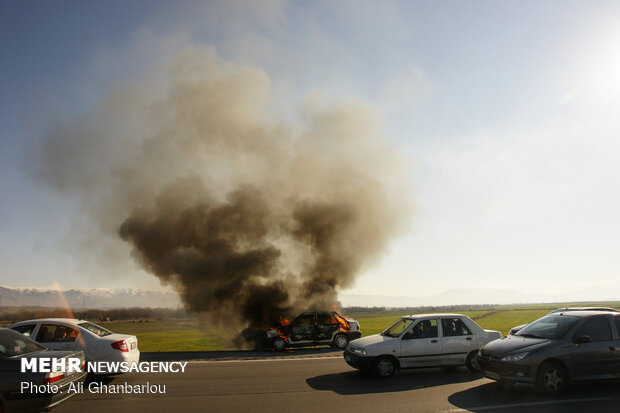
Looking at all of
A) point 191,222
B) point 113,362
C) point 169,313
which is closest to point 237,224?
point 191,222

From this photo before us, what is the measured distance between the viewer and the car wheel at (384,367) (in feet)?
32.9

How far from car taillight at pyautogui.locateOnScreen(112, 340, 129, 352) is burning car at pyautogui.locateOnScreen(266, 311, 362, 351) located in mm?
8430

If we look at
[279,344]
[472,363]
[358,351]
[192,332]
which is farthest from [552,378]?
[192,332]

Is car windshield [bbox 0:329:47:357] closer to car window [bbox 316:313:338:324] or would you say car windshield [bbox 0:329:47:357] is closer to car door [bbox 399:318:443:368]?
car door [bbox 399:318:443:368]

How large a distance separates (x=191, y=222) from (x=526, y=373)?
27715 mm

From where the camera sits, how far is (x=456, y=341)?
34.7ft

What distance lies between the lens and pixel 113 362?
9.54 m

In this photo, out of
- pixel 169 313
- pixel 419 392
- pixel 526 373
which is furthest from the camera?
pixel 169 313

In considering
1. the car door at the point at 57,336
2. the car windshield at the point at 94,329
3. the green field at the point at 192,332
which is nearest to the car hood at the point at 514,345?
the car windshield at the point at 94,329

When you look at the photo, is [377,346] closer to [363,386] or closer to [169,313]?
[363,386]

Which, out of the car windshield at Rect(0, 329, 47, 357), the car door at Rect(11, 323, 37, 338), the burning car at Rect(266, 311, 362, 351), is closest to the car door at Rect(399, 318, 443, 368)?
the burning car at Rect(266, 311, 362, 351)

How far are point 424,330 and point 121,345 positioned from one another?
728cm

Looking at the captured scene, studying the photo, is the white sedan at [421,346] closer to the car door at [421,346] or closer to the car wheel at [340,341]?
the car door at [421,346]

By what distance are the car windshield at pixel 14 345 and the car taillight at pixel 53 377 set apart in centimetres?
81
